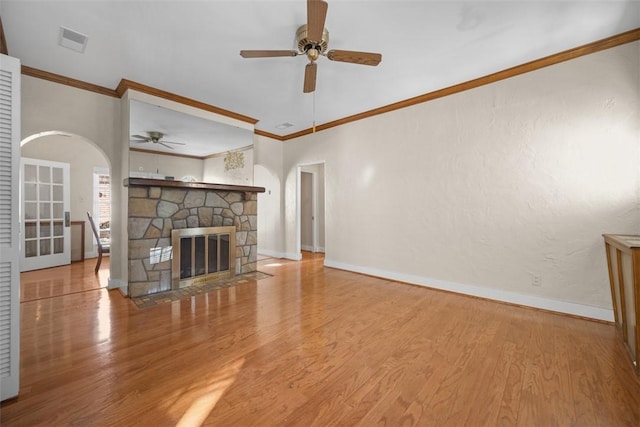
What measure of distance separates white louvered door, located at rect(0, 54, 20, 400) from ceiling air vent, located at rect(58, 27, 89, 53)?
4.31 feet

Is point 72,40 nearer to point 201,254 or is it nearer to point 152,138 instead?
point 152,138

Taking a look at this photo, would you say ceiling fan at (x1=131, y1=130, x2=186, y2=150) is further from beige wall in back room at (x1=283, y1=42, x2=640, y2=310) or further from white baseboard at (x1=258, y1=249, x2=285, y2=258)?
white baseboard at (x1=258, y1=249, x2=285, y2=258)

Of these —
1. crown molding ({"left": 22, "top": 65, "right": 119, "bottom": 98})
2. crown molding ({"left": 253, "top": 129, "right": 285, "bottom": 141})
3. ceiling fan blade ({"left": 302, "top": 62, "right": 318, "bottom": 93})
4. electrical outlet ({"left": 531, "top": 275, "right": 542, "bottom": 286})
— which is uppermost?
crown molding ({"left": 253, "top": 129, "right": 285, "bottom": 141})

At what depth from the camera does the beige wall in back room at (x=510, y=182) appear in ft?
8.42

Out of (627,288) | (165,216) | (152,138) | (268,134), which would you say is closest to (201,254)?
(165,216)

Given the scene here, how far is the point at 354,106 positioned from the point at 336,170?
48.7 inches

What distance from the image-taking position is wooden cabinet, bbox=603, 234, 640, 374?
1734mm

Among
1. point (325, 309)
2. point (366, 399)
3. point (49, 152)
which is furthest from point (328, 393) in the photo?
point (49, 152)

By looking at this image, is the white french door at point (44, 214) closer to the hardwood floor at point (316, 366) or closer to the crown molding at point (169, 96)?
the hardwood floor at point (316, 366)

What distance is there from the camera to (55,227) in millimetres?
4836

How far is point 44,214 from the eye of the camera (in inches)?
185

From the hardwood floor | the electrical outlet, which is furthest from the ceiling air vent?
the electrical outlet

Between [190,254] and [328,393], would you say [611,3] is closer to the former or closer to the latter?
[328,393]

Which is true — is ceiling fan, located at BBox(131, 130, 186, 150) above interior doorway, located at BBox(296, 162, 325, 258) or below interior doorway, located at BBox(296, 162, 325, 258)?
above
